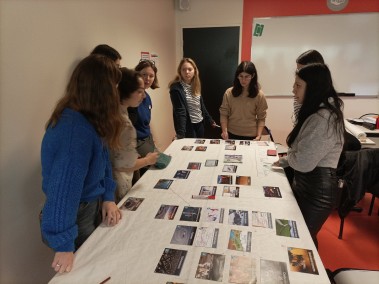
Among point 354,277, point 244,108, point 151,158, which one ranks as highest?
point 244,108

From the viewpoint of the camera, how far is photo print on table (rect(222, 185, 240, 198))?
4.53ft

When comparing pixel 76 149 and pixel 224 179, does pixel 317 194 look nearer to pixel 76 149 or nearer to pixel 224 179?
pixel 224 179

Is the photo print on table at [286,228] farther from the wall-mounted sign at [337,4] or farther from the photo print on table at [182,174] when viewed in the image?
the wall-mounted sign at [337,4]

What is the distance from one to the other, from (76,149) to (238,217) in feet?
2.40

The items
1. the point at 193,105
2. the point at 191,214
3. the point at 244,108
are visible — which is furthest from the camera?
the point at 193,105

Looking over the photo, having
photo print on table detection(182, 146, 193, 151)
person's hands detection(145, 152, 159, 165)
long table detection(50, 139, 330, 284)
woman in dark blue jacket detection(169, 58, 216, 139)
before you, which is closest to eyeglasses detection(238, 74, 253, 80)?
woman in dark blue jacket detection(169, 58, 216, 139)

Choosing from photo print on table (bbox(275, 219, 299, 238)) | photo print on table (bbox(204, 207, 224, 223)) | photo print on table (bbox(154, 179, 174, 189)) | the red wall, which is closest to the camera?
photo print on table (bbox(275, 219, 299, 238))

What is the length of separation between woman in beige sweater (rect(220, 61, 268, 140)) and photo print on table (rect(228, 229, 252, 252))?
1.58m

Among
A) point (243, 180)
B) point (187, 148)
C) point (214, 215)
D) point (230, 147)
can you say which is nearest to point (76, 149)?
point (214, 215)

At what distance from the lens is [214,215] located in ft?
3.92

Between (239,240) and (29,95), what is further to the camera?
(29,95)

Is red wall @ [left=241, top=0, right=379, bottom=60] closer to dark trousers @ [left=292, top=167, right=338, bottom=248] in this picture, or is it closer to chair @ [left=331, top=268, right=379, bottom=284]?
dark trousers @ [left=292, top=167, right=338, bottom=248]

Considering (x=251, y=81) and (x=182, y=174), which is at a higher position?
(x=251, y=81)

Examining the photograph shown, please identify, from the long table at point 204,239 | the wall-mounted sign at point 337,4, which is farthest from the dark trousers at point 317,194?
the wall-mounted sign at point 337,4
